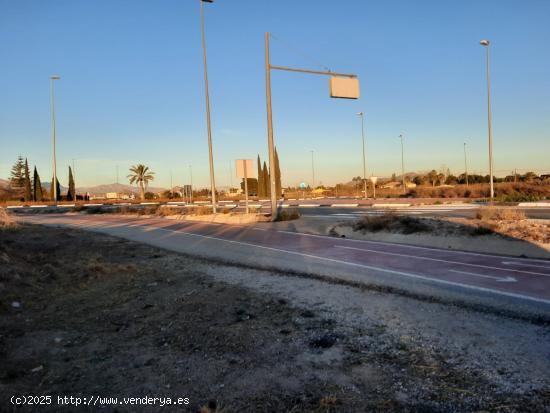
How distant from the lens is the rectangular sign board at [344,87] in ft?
52.6

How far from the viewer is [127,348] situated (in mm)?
4422

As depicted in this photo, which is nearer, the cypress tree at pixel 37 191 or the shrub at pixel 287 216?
the shrub at pixel 287 216

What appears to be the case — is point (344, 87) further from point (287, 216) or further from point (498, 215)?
point (287, 216)

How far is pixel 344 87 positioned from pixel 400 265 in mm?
9445

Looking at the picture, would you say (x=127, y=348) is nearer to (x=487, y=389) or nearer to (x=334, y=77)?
(x=487, y=389)

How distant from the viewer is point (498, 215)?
1309cm

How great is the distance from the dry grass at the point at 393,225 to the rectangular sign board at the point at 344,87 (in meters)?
5.11

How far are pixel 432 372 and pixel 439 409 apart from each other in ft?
2.01

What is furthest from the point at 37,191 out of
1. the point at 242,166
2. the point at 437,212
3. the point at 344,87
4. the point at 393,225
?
the point at 393,225

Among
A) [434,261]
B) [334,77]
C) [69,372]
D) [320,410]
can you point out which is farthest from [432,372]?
[334,77]

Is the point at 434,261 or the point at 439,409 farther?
the point at 434,261

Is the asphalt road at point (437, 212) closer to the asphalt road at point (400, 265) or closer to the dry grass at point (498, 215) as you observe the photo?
the dry grass at point (498, 215)

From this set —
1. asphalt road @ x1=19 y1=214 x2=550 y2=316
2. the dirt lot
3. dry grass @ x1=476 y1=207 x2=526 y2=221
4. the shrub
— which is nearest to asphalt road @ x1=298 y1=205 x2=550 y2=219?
the shrub

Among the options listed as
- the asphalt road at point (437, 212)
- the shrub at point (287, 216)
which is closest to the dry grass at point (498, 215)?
the asphalt road at point (437, 212)
